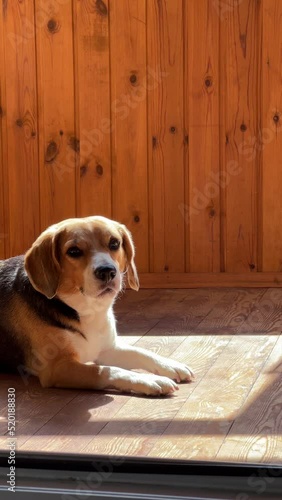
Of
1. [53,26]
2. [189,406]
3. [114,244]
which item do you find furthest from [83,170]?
[189,406]

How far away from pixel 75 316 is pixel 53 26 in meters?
2.40

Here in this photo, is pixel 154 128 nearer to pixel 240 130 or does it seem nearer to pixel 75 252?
pixel 240 130

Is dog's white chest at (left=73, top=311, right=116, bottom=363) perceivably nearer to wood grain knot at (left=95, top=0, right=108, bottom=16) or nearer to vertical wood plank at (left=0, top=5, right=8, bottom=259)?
vertical wood plank at (left=0, top=5, right=8, bottom=259)

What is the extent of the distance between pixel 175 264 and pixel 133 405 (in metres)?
2.36

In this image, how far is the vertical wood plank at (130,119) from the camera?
17.3 feet

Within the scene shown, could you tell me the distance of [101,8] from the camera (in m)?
5.25

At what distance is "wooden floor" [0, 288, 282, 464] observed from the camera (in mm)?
2701

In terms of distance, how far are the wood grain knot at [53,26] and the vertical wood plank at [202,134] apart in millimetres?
753

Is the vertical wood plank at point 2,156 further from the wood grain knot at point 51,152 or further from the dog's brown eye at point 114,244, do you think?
the dog's brown eye at point 114,244

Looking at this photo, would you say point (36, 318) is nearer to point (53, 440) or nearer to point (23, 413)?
point (23, 413)

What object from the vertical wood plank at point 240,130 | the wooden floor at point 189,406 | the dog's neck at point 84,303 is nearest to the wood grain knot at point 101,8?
the vertical wood plank at point 240,130

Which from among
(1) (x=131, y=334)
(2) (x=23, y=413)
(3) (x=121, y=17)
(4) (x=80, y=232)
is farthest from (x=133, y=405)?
(3) (x=121, y=17)

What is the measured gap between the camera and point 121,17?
17.2 ft

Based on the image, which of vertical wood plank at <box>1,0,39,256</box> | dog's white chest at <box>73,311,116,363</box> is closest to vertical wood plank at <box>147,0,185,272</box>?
vertical wood plank at <box>1,0,39,256</box>
